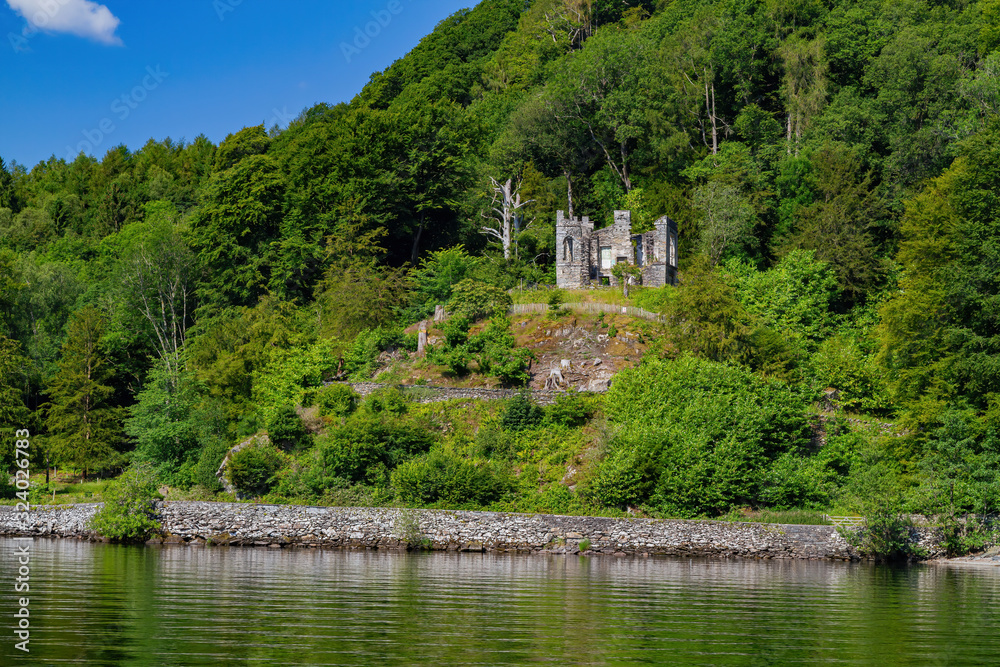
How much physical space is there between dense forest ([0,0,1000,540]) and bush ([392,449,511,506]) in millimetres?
90

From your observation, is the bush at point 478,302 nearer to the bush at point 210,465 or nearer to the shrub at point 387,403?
the shrub at point 387,403

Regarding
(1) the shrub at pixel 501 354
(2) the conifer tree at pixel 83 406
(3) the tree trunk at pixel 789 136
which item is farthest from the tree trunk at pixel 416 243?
(3) the tree trunk at pixel 789 136

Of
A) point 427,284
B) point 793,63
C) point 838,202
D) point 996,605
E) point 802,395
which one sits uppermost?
point 793,63

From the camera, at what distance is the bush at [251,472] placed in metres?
38.8

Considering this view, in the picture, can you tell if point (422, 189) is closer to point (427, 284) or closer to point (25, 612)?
point (427, 284)

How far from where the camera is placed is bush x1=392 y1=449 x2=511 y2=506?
36.2m

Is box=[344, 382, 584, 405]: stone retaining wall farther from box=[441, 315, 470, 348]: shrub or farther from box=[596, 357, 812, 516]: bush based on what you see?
box=[441, 315, 470, 348]: shrub

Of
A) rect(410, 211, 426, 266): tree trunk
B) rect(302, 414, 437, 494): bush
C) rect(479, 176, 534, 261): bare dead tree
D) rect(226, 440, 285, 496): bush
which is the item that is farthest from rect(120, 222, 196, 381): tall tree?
rect(302, 414, 437, 494): bush

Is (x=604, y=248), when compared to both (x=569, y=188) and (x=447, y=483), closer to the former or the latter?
(x=569, y=188)

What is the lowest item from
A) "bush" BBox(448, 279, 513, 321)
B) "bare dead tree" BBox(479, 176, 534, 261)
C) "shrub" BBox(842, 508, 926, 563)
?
"shrub" BBox(842, 508, 926, 563)

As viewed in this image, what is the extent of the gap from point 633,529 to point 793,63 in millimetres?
42662

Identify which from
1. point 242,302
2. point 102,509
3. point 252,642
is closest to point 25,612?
point 252,642

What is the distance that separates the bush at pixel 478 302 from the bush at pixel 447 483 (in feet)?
45.2

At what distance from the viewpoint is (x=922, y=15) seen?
6662 centimetres
